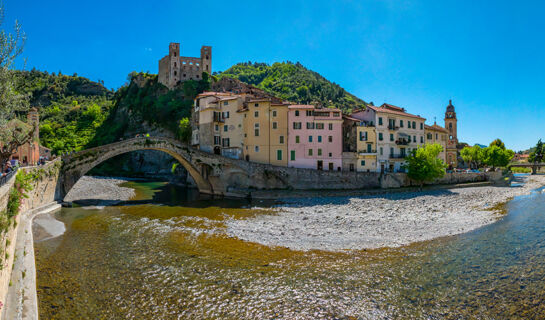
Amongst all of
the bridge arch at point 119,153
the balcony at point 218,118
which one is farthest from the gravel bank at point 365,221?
the balcony at point 218,118

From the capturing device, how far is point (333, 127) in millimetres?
45000

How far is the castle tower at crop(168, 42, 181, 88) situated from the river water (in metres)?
72.0

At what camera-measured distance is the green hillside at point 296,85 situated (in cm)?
11875

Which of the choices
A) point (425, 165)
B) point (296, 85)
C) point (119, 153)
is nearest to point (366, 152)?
point (425, 165)

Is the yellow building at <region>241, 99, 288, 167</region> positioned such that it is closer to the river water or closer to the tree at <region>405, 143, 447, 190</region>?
the tree at <region>405, 143, 447, 190</region>

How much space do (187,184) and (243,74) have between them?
136 meters

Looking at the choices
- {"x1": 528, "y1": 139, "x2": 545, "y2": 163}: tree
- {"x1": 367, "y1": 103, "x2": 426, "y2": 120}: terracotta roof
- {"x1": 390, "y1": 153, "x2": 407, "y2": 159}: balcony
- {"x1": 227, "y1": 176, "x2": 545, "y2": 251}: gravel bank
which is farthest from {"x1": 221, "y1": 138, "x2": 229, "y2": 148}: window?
{"x1": 528, "y1": 139, "x2": 545, "y2": 163}: tree

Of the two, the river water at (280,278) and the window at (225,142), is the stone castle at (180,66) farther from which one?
the river water at (280,278)

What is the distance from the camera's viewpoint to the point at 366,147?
150 feet

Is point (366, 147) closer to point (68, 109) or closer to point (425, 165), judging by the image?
point (425, 165)

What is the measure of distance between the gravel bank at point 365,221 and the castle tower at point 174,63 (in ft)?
211

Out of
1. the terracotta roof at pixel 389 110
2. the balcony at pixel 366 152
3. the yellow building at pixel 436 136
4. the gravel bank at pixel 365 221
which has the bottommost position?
the gravel bank at pixel 365 221

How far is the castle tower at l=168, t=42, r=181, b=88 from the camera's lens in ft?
276

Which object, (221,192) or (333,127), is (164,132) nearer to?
(221,192)
